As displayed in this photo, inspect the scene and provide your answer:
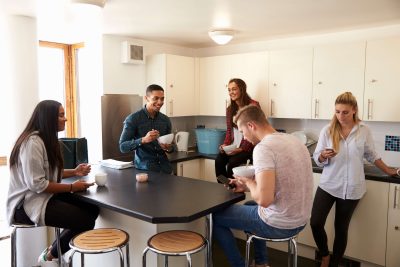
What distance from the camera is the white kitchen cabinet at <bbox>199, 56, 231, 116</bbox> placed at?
13.9 ft

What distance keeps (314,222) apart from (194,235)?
137 centimetres

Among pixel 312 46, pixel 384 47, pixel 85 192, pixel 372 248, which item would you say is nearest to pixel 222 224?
pixel 85 192

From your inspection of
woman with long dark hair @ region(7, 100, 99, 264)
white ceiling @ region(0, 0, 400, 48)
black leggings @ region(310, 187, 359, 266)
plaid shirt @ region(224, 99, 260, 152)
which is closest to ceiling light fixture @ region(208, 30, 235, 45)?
white ceiling @ region(0, 0, 400, 48)

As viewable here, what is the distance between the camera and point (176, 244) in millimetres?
1916

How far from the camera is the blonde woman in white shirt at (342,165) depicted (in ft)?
9.31

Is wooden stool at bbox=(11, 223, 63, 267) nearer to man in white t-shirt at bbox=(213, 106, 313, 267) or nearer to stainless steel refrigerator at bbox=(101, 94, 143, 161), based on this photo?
man in white t-shirt at bbox=(213, 106, 313, 267)

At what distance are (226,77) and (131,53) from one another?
3.76 ft

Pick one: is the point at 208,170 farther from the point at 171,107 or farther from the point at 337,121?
the point at 337,121

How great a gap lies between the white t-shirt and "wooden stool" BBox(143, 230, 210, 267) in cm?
42

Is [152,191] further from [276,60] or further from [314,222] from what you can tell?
[276,60]

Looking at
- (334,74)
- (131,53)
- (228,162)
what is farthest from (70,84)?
(334,74)

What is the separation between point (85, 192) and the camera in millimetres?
2289

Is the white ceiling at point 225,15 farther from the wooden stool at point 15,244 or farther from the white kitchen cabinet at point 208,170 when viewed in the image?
the wooden stool at point 15,244

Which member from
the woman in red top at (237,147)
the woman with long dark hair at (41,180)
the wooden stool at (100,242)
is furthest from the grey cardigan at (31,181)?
the woman in red top at (237,147)
